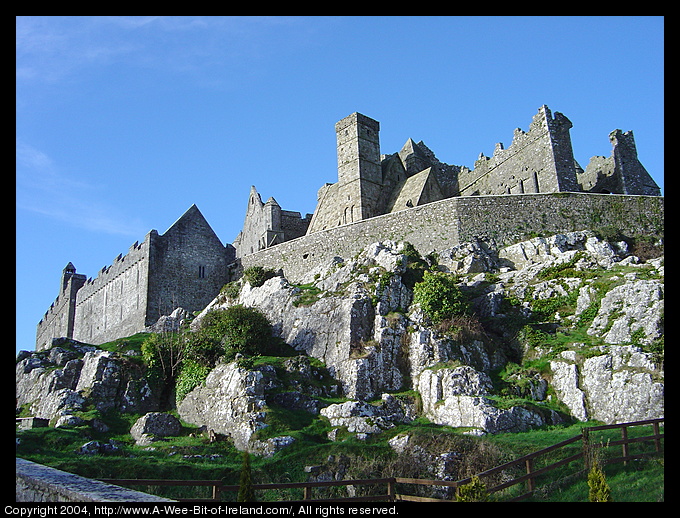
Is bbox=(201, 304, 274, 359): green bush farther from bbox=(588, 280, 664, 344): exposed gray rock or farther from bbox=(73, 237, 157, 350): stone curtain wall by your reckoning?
bbox=(588, 280, 664, 344): exposed gray rock

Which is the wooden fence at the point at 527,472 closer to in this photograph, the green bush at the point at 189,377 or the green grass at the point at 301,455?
the green grass at the point at 301,455

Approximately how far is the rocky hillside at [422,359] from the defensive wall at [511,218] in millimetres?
4139

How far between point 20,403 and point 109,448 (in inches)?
386

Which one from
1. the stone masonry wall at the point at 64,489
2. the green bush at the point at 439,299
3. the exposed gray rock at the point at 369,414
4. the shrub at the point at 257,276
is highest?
the shrub at the point at 257,276

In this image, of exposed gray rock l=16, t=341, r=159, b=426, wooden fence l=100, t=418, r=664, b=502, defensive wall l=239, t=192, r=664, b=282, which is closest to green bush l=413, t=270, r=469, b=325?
defensive wall l=239, t=192, r=664, b=282

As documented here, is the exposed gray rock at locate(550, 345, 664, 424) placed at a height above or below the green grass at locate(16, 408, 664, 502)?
above

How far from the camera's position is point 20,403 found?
2795 cm

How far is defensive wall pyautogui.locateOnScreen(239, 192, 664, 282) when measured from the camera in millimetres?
36531

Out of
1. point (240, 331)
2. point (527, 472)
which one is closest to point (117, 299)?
point (240, 331)

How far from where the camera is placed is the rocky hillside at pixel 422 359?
72.5 feet

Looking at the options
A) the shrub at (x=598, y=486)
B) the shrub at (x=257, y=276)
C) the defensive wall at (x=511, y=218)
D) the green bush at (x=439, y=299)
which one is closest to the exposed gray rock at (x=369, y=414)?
the green bush at (x=439, y=299)

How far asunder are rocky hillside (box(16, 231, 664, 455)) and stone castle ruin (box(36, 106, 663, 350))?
5.02m
